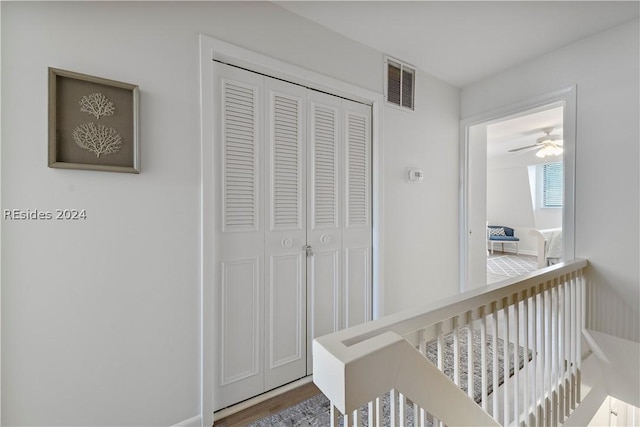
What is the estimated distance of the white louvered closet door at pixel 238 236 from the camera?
1.67m

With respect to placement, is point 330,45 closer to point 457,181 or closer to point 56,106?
point 56,106

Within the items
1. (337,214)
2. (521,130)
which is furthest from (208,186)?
(521,130)

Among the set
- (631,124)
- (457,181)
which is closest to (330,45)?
(457,181)

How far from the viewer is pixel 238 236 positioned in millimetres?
1741

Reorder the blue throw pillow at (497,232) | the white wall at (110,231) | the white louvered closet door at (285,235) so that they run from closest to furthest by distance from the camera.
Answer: the white wall at (110,231)
the white louvered closet door at (285,235)
the blue throw pillow at (497,232)

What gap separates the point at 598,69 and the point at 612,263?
1.38 metres

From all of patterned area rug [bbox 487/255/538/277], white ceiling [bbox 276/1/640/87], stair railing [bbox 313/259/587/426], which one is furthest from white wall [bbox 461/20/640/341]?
patterned area rug [bbox 487/255/538/277]

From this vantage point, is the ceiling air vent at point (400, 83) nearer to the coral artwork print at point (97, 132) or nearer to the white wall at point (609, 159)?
the white wall at point (609, 159)

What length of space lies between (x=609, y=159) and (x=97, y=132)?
3.10 meters

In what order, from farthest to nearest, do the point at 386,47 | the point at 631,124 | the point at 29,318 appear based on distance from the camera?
the point at 386,47
the point at 631,124
the point at 29,318

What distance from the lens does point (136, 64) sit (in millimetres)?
1389

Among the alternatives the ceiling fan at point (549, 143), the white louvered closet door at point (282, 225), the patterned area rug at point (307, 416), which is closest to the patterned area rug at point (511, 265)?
the ceiling fan at point (549, 143)

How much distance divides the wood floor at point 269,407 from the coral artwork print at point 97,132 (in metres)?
1.58

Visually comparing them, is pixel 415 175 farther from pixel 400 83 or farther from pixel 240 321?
pixel 240 321
